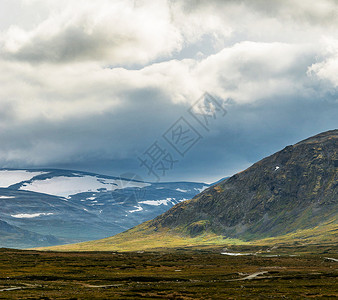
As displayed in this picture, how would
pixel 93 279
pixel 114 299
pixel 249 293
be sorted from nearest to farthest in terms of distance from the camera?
pixel 114 299 < pixel 249 293 < pixel 93 279

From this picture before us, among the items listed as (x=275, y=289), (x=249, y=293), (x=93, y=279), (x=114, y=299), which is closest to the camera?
(x=114, y=299)

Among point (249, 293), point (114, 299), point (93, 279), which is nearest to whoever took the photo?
point (114, 299)

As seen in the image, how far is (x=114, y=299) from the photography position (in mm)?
82875

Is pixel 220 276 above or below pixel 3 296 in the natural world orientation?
below

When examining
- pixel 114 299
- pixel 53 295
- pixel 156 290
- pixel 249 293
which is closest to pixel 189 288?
pixel 156 290

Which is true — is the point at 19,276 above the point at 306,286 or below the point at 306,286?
above

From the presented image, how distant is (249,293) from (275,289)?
11.1 meters

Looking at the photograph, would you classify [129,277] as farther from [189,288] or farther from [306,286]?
[306,286]

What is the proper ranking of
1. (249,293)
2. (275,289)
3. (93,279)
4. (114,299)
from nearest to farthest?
(114,299)
(249,293)
(275,289)
(93,279)

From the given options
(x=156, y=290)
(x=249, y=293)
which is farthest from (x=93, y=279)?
(x=249, y=293)

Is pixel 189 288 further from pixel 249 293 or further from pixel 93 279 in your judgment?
pixel 93 279

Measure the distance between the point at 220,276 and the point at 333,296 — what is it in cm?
5397

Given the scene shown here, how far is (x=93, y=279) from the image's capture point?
13025cm

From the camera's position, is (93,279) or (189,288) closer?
(189,288)
